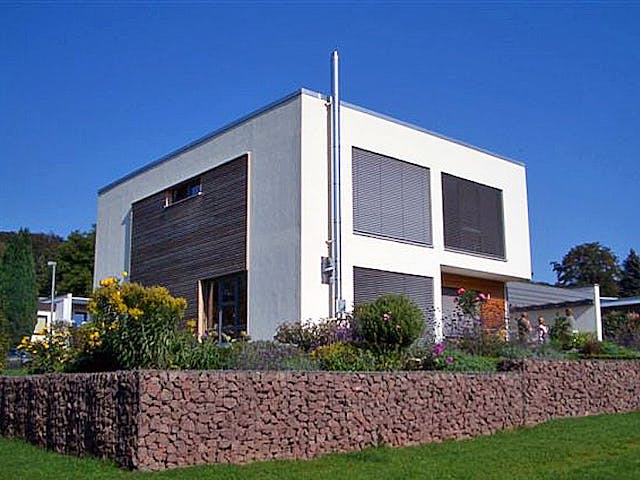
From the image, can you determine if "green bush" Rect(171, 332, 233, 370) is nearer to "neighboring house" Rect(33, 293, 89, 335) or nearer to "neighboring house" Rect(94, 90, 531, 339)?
"neighboring house" Rect(94, 90, 531, 339)

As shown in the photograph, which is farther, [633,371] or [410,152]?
[410,152]

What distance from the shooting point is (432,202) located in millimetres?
23375

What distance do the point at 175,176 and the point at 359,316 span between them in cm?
1100

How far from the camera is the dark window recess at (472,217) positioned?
24078 millimetres

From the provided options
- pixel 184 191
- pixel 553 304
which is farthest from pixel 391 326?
pixel 553 304

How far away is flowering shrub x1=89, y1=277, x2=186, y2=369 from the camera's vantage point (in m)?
12.7

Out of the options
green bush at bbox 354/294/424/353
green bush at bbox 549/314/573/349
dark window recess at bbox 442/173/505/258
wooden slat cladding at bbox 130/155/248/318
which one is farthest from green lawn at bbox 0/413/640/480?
dark window recess at bbox 442/173/505/258

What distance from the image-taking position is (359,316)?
16.2 m

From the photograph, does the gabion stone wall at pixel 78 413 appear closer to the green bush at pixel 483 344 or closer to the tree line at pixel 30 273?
the tree line at pixel 30 273

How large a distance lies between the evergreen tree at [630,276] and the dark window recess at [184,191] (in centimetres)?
4900

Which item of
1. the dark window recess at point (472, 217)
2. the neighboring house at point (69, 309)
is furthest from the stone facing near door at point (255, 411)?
the neighboring house at point (69, 309)

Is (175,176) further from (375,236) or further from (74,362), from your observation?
(74,362)

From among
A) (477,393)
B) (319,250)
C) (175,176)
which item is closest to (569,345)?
(319,250)

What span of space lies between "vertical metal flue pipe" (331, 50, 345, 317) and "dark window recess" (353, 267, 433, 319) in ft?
3.38
